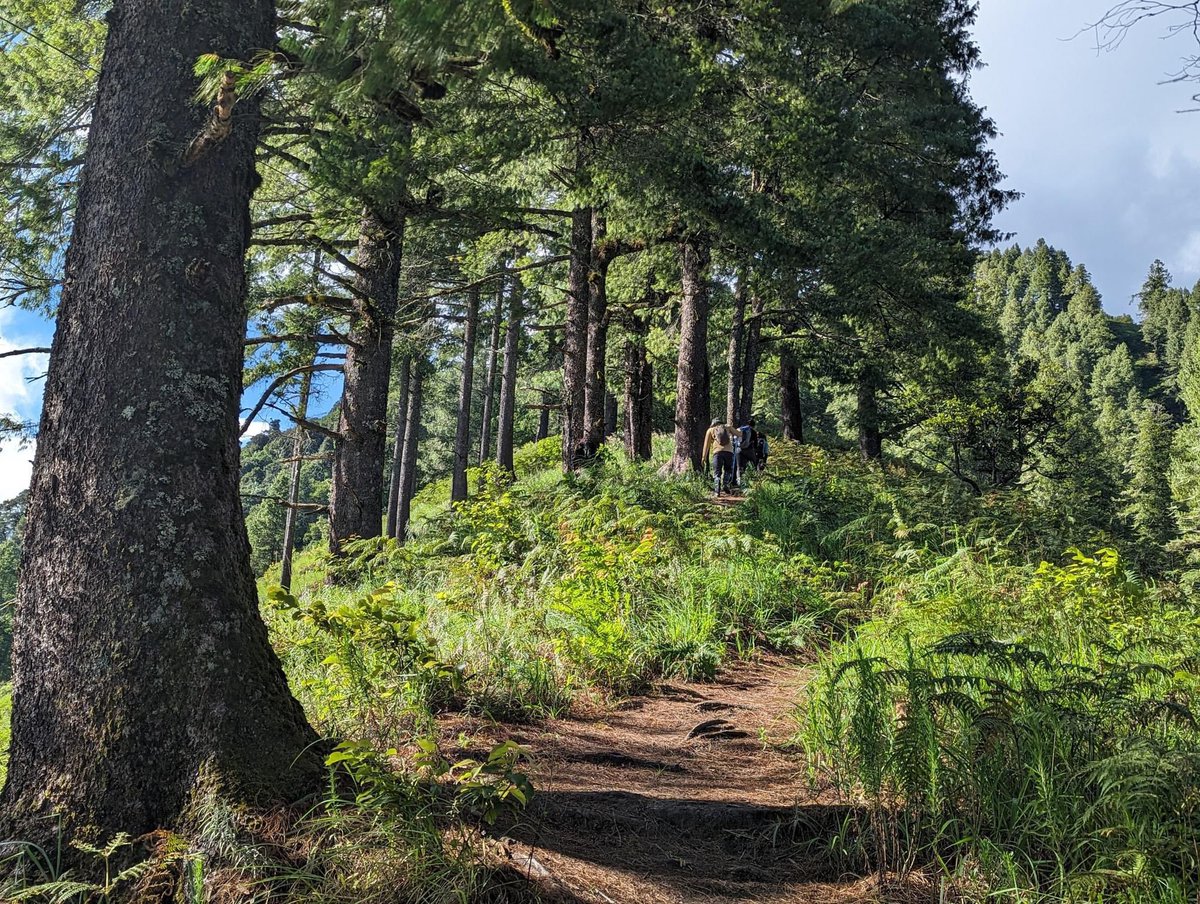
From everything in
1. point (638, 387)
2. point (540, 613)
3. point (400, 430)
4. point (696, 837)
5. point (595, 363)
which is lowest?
point (696, 837)

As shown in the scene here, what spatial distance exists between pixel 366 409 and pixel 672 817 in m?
6.80

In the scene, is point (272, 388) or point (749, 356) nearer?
point (272, 388)

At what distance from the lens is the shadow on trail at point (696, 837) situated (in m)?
2.91

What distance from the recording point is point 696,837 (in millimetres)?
3238

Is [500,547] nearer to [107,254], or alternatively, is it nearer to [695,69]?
[107,254]

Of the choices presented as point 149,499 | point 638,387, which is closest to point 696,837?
point 149,499

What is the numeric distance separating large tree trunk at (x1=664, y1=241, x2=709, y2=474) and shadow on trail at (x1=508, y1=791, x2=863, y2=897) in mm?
10780

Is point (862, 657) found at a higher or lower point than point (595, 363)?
lower

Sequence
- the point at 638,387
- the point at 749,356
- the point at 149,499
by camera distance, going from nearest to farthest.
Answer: the point at 149,499 < the point at 749,356 < the point at 638,387

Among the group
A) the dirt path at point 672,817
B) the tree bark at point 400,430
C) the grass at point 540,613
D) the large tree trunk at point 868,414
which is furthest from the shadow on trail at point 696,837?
the large tree trunk at point 868,414

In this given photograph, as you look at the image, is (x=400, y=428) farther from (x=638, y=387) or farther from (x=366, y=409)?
(x=366, y=409)

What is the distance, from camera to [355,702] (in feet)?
12.9

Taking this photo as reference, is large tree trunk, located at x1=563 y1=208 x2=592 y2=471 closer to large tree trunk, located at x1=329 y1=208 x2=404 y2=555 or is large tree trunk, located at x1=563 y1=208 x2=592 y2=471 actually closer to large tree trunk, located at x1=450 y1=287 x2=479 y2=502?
large tree trunk, located at x1=450 y1=287 x2=479 y2=502

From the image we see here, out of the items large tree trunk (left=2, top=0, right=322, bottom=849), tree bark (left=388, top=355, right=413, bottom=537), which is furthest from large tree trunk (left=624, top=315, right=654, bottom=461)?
large tree trunk (left=2, top=0, right=322, bottom=849)
